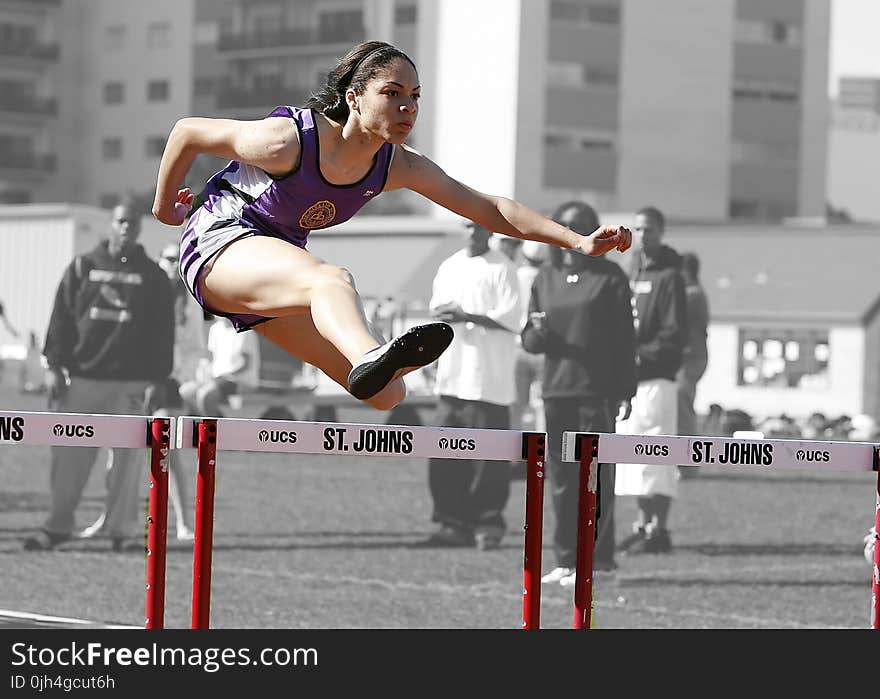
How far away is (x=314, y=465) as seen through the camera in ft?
56.4

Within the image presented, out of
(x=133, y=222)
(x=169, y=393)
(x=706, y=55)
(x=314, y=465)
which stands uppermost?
(x=706, y=55)

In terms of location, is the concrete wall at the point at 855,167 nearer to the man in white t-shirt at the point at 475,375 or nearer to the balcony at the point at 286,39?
the balcony at the point at 286,39

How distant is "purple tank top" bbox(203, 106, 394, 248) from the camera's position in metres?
4.74

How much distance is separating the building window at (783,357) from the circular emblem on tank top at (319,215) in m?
29.2

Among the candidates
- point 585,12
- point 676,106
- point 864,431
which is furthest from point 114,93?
point 864,431

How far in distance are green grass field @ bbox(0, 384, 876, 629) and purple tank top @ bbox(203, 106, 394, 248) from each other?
338 centimetres

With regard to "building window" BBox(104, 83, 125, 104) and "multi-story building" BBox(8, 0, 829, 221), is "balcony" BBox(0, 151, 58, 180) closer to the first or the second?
"building window" BBox(104, 83, 125, 104)

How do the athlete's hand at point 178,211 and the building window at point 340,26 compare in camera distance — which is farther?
the building window at point 340,26

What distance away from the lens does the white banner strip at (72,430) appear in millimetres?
4992

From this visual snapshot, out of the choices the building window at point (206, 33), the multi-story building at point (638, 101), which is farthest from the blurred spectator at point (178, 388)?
the building window at point (206, 33)

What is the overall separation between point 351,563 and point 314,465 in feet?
23.2

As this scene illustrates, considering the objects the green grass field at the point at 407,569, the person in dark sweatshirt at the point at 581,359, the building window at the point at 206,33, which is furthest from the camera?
the building window at the point at 206,33
